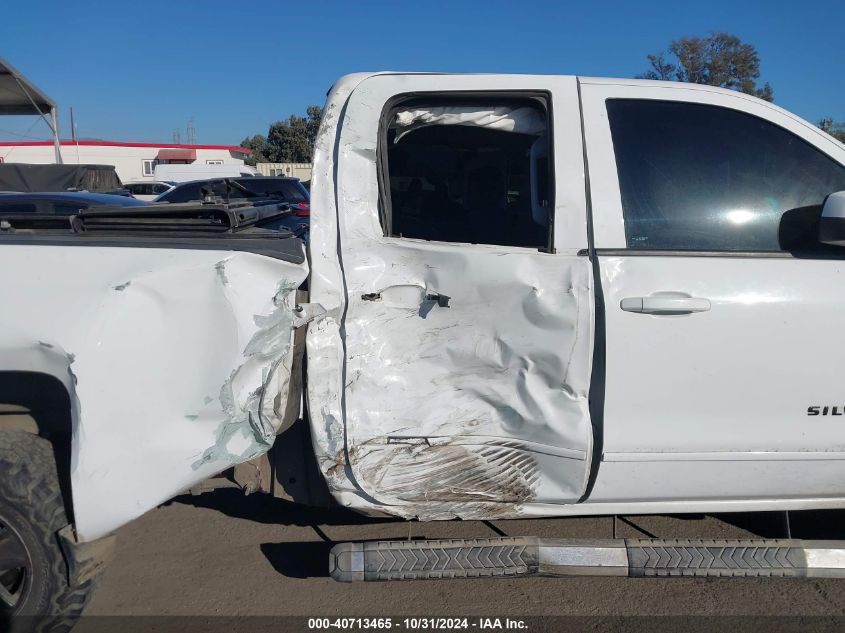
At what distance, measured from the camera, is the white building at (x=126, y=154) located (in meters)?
41.9

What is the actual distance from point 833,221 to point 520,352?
1.18 metres

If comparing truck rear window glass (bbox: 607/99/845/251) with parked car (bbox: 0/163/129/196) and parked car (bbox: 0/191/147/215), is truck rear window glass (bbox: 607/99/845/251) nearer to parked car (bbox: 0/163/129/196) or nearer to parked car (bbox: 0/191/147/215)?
parked car (bbox: 0/191/147/215)

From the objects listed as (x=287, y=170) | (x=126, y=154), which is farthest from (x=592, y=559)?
(x=126, y=154)

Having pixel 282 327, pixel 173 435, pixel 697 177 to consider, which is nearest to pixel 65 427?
pixel 173 435

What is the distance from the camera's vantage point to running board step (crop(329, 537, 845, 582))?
2557 mm

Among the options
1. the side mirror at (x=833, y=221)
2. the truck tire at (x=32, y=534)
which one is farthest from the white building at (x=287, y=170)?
the side mirror at (x=833, y=221)

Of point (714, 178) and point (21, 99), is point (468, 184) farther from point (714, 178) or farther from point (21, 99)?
point (21, 99)

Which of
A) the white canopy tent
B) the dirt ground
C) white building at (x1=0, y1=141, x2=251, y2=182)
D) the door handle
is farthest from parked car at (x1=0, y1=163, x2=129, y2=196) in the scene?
white building at (x1=0, y1=141, x2=251, y2=182)

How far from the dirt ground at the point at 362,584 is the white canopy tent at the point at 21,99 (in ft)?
44.4

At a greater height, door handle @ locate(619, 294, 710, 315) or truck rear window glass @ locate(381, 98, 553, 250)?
truck rear window glass @ locate(381, 98, 553, 250)

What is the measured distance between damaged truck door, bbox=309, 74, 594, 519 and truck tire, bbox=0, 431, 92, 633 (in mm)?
978

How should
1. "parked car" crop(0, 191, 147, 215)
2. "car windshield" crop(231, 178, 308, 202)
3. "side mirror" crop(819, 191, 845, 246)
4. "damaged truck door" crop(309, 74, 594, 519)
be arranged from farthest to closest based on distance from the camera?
"car windshield" crop(231, 178, 308, 202) < "parked car" crop(0, 191, 147, 215) < "damaged truck door" crop(309, 74, 594, 519) < "side mirror" crop(819, 191, 845, 246)

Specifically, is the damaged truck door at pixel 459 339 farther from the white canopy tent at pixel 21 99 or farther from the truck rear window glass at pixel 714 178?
the white canopy tent at pixel 21 99

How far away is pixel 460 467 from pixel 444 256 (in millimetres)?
802
